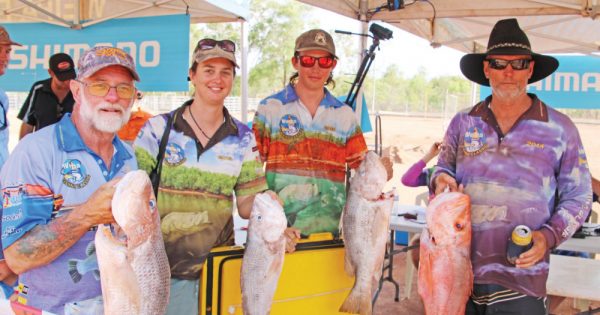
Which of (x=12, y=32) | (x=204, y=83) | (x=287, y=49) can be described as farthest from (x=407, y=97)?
(x=204, y=83)

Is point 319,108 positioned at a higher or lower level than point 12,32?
lower

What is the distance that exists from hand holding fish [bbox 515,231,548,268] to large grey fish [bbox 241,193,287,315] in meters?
1.07

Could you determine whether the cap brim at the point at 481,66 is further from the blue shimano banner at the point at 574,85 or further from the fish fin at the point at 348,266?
the blue shimano banner at the point at 574,85

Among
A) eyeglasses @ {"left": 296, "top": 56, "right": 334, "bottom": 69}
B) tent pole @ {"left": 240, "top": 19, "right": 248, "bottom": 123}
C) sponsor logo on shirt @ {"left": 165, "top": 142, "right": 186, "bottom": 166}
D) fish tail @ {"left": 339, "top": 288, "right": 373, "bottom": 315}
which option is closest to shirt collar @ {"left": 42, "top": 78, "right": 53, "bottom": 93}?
tent pole @ {"left": 240, "top": 19, "right": 248, "bottom": 123}

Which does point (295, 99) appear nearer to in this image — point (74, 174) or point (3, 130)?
point (74, 174)

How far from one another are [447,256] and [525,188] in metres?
0.51

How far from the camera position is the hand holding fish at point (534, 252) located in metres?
2.46

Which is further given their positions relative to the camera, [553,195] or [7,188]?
[553,195]

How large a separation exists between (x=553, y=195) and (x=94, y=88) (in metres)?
2.14

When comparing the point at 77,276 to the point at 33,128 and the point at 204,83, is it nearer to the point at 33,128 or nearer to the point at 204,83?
the point at 204,83

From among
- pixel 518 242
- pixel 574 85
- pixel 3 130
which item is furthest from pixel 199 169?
pixel 574 85

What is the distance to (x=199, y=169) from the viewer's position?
2684mm

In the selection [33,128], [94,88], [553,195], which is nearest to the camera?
[94,88]

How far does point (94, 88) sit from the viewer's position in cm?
221
